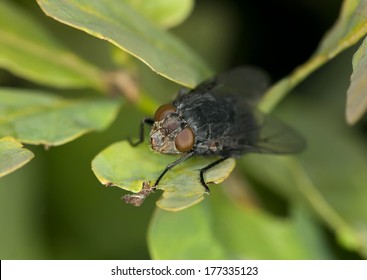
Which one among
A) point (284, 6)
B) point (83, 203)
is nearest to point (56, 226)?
point (83, 203)

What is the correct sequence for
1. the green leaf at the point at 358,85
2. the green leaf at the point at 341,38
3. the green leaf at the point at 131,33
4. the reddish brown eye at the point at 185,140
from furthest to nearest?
1. the reddish brown eye at the point at 185,140
2. the green leaf at the point at 341,38
3. the green leaf at the point at 131,33
4. the green leaf at the point at 358,85

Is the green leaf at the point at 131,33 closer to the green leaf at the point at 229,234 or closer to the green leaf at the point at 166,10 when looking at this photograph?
the green leaf at the point at 166,10

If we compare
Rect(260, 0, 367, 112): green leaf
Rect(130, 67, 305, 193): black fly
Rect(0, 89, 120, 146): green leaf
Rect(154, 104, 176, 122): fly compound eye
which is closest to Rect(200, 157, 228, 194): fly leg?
Rect(130, 67, 305, 193): black fly

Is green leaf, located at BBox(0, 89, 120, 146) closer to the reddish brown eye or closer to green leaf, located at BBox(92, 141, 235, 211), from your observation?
green leaf, located at BBox(92, 141, 235, 211)

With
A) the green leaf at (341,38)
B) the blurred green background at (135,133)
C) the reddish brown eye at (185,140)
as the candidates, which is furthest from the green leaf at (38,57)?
the green leaf at (341,38)

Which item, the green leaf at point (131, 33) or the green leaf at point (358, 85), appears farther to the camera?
the green leaf at point (131, 33)

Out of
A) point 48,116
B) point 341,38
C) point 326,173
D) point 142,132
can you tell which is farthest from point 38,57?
point 326,173
